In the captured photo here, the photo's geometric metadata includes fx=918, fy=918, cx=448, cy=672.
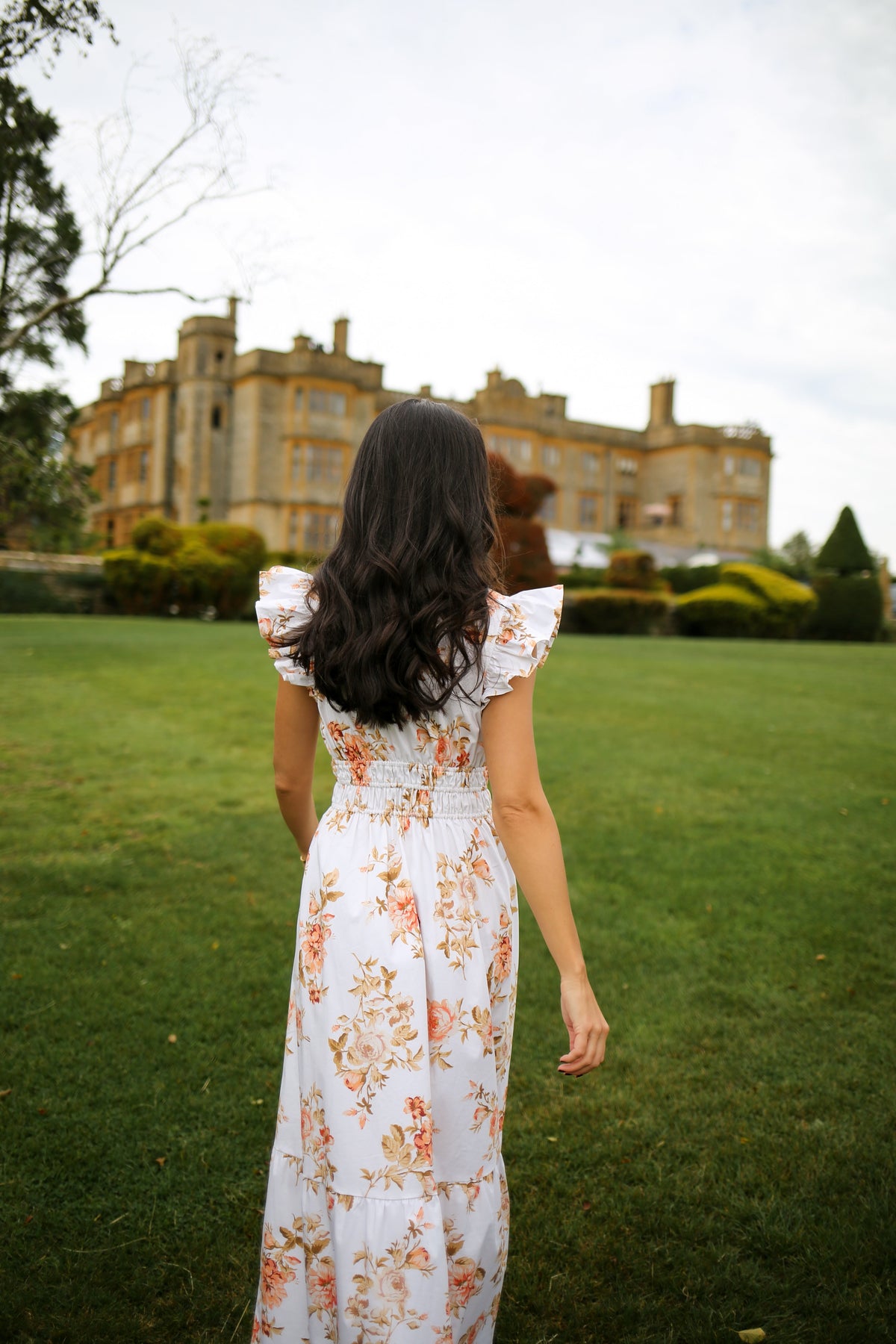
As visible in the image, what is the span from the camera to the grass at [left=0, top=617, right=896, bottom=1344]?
2500 millimetres

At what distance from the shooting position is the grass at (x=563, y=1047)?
2.50 m

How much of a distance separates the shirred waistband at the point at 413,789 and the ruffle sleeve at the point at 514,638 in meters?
0.19

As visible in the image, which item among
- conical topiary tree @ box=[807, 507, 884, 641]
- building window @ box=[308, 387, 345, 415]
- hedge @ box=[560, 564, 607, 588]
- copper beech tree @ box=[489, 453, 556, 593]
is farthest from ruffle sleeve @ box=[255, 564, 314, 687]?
building window @ box=[308, 387, 345, 415]

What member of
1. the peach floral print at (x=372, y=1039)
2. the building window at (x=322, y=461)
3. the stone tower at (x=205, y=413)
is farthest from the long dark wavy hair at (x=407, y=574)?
the stone tower at (x=205, y=413)

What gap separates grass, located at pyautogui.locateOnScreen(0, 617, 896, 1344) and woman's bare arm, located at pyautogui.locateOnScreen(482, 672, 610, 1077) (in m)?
1.22

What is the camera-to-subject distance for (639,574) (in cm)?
2784

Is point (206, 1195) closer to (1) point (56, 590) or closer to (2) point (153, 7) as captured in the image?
(2) point (153, 7)

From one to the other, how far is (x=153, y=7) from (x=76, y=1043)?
633 centimetres

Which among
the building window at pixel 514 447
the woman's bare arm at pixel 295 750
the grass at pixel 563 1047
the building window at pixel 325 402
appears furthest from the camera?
the building window at pixel 514 447

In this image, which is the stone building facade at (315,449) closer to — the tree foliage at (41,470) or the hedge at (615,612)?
the hedge at (615,612)

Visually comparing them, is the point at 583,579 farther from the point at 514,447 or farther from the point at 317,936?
the point at 317,936

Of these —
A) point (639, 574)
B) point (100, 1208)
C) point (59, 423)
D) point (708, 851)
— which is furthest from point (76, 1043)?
point (639, 574)

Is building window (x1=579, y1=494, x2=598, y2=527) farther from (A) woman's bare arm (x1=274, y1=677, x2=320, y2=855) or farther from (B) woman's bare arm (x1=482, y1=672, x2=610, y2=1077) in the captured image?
(B) woman's bare arm (x1=482, y1=672, x2=610, y2=1077)

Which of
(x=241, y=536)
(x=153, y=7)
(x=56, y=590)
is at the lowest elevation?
(x=56, y=590)
